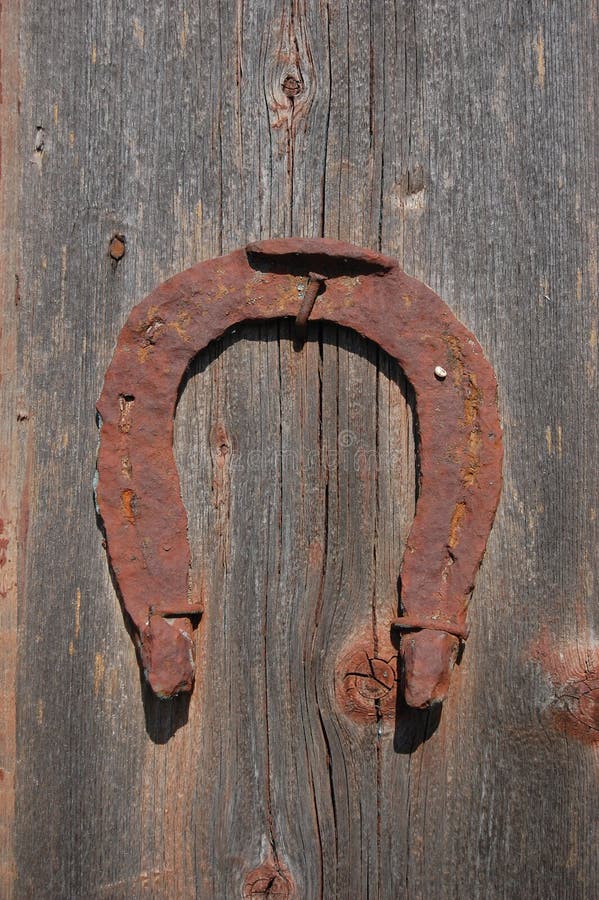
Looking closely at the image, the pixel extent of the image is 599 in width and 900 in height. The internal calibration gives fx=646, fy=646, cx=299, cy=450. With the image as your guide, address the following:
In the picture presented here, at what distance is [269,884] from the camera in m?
1.33

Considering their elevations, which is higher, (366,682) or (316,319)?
(316,319)

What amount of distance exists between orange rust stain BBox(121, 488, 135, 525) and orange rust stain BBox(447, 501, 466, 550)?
0.65m

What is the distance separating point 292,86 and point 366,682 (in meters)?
1.25

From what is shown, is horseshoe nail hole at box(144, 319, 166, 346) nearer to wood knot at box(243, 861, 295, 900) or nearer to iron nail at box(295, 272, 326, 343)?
iron nail at box(295, 272, 326, 343)

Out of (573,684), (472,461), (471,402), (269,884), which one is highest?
(471,402)

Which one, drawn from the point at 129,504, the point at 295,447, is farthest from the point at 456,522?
the point at 129,504

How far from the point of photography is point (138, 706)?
135 centimetres

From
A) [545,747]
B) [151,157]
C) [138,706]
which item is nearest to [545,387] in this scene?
[545,747]

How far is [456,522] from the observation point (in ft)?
4.31

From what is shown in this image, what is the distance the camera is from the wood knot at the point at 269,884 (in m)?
1.33

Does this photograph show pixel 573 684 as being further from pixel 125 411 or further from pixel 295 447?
pixel 125 411

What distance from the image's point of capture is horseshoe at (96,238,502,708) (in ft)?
4.24

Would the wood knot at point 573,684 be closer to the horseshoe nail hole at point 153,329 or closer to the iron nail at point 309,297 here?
the iron nail at point 309,297

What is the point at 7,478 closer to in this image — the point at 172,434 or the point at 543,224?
the point at 172,434
